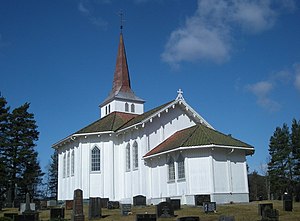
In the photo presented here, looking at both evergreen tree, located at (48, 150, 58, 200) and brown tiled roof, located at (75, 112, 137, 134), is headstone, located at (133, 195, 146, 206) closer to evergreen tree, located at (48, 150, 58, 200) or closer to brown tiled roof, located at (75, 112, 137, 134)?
brown tiled roof, located at (75, 112, 137, 134)

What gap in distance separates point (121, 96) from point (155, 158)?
13983mm

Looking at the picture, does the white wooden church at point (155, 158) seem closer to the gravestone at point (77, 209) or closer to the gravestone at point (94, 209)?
the gravestone at point (94, 209)

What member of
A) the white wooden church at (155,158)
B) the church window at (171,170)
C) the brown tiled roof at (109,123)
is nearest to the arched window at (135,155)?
the white wooden church at (155,158)

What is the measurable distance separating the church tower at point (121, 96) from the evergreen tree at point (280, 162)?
2355cm

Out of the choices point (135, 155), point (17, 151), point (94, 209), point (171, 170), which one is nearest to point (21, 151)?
point (17, 151)

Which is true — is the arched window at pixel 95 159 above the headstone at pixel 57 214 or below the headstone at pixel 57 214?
above

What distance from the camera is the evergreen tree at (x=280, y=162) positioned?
184 ft

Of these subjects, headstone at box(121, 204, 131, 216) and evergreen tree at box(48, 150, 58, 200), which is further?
evergreen tree at box(48, 150, 58, 200)

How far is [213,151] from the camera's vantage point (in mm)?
29719

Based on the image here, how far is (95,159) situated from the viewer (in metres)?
38.0

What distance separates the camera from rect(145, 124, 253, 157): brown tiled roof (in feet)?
96.7

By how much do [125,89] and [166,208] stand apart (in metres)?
26.6

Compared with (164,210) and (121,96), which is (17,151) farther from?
(164,210)

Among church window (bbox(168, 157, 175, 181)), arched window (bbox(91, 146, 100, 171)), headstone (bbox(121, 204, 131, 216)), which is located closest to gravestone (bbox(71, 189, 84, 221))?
headstone (bbox(121, 204, 131, 216))
